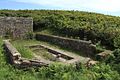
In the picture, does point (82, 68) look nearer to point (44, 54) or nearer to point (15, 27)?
point (44, 54)

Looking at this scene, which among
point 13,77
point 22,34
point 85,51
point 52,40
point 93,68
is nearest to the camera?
point 13,77

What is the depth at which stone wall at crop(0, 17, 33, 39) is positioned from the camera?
19.4 metres

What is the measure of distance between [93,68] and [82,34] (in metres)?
6.44

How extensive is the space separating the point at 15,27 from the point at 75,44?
→ 5647mm

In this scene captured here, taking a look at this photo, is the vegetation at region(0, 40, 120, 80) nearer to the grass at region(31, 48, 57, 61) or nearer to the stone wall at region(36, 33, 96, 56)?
the grass at region(31, 48, 57, 61)

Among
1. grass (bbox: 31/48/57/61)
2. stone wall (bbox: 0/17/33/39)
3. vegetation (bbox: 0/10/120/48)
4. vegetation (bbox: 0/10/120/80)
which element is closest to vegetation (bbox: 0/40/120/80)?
vegetation (bbox: 0/10/120/80)

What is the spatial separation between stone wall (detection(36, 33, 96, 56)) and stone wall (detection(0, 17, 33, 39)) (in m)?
1.68

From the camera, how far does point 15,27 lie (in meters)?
19.7

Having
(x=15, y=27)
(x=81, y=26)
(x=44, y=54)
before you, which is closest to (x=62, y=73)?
(x=44, y=54)

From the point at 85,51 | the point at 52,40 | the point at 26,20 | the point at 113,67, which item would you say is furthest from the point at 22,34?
the point at 113,67

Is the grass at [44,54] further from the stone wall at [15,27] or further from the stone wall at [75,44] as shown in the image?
the stone wall at [15,27]

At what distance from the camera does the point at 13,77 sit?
9.34 m

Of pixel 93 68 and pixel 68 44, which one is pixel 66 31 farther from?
pixel 93 68

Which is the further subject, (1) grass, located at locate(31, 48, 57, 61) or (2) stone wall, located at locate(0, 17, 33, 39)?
(2) stone wall, located at locate(0, 17, 33, 39)
